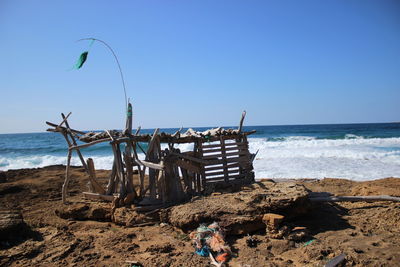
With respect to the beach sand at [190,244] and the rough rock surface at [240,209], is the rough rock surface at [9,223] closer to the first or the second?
the beach sand at [190,244]

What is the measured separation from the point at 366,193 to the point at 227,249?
487 centimetres

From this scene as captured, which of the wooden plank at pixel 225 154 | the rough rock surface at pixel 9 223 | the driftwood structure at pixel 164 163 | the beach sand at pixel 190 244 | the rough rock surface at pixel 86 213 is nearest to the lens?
the beach sand at pixel 190 244

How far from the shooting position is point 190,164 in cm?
661

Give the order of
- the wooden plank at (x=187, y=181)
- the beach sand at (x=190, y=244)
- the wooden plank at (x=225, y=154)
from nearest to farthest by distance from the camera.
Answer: the beach sand at (x=190, y=244) < the wooden plank at (x=187, y=181) < the wooden plank at (x=225, y=154)

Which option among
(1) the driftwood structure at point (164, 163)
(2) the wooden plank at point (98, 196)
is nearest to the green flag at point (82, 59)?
(1) the driftwood structure at point (164, 163)

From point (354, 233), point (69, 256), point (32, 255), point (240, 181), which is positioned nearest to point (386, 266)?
point (354, 233)

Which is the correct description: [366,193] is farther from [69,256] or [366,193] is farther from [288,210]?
[69,256]

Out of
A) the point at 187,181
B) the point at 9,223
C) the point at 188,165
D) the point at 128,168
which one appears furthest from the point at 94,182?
the point at 188,165

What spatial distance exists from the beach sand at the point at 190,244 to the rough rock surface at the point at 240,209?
234 millimetres

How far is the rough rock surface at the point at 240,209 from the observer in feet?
15.4

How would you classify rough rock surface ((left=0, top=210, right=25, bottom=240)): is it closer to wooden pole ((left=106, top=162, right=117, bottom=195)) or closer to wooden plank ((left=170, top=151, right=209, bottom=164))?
wooden pole ((left=106, top=162, right=117, bottom=195))

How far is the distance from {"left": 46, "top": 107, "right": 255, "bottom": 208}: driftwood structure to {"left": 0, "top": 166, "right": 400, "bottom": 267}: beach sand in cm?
103

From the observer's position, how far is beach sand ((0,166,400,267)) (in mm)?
3908

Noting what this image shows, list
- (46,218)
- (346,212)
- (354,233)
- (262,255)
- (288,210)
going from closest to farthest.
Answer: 1. (262,255)
2. (354,233)
3. (288,210)
4. (346,212)
5. (46,218)
